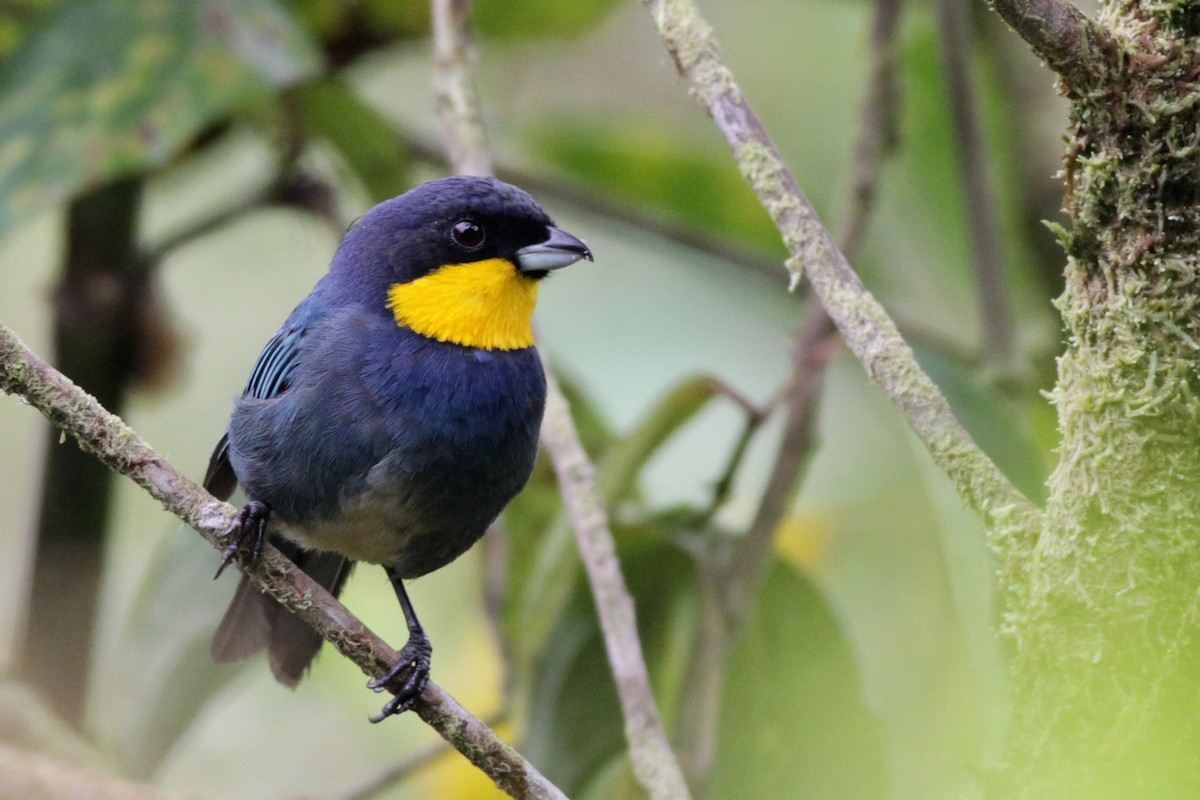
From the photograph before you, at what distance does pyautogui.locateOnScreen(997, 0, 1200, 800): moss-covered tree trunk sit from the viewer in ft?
5.52

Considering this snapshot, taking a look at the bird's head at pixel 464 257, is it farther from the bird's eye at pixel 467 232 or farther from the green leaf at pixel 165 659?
the green leaf at pixel 165 659

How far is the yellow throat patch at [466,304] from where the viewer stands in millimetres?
2904

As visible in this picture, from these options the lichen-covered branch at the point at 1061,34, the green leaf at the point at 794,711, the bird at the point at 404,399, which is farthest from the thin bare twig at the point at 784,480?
the lichen-covered branch at the point at 1061,34

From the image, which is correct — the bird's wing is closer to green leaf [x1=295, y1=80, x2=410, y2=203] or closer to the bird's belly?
the bird's belly

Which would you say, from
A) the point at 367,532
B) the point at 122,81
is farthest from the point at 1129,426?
the point at 122,81

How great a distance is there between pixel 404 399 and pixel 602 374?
215cm

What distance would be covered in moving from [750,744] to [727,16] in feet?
13.0

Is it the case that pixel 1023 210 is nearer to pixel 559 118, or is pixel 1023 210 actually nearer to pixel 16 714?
pixel 559 118

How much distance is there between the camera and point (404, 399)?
2738mm

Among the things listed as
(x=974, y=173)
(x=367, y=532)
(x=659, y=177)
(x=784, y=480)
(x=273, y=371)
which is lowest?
(x=367, y=532)

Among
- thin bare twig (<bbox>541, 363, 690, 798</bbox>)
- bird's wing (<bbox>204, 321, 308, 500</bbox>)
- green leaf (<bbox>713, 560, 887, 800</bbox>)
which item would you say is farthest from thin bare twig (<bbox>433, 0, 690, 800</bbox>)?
green leaf (<bbox>713, 560, 887, 800</bbox>)

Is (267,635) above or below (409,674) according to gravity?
above

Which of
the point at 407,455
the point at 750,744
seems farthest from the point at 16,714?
the point at 750,744

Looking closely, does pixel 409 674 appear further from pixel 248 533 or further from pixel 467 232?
pixel 467 232
